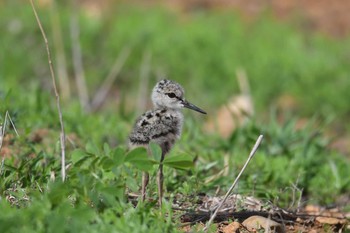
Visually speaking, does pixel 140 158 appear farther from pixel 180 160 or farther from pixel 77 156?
pixel 77 156

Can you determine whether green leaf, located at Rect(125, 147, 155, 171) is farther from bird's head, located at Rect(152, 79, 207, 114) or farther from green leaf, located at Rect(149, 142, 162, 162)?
bird's head, located at Rect(152, 79, 207, 114)

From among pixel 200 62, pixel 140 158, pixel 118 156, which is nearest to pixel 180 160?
pixel 140 158

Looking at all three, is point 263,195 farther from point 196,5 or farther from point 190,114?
point 196,5

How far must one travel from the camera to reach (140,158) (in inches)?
193

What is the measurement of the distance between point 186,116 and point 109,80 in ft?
7.36

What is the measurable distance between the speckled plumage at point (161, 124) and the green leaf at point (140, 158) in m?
0.24

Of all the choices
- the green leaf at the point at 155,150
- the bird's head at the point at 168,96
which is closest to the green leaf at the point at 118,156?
the green leaf at the point at 155,150

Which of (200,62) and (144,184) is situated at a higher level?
(144,184)

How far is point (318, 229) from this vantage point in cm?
581

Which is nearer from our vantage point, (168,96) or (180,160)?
(180,160)

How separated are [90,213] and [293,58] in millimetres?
7312

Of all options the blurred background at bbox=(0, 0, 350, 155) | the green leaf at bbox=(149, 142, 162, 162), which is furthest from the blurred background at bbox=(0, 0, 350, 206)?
the green leaf at bbox=(149, 142, 162, 162)

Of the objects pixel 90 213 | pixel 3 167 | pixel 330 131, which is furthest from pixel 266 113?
pixel 90 213

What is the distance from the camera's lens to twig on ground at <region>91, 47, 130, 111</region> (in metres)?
10.3
